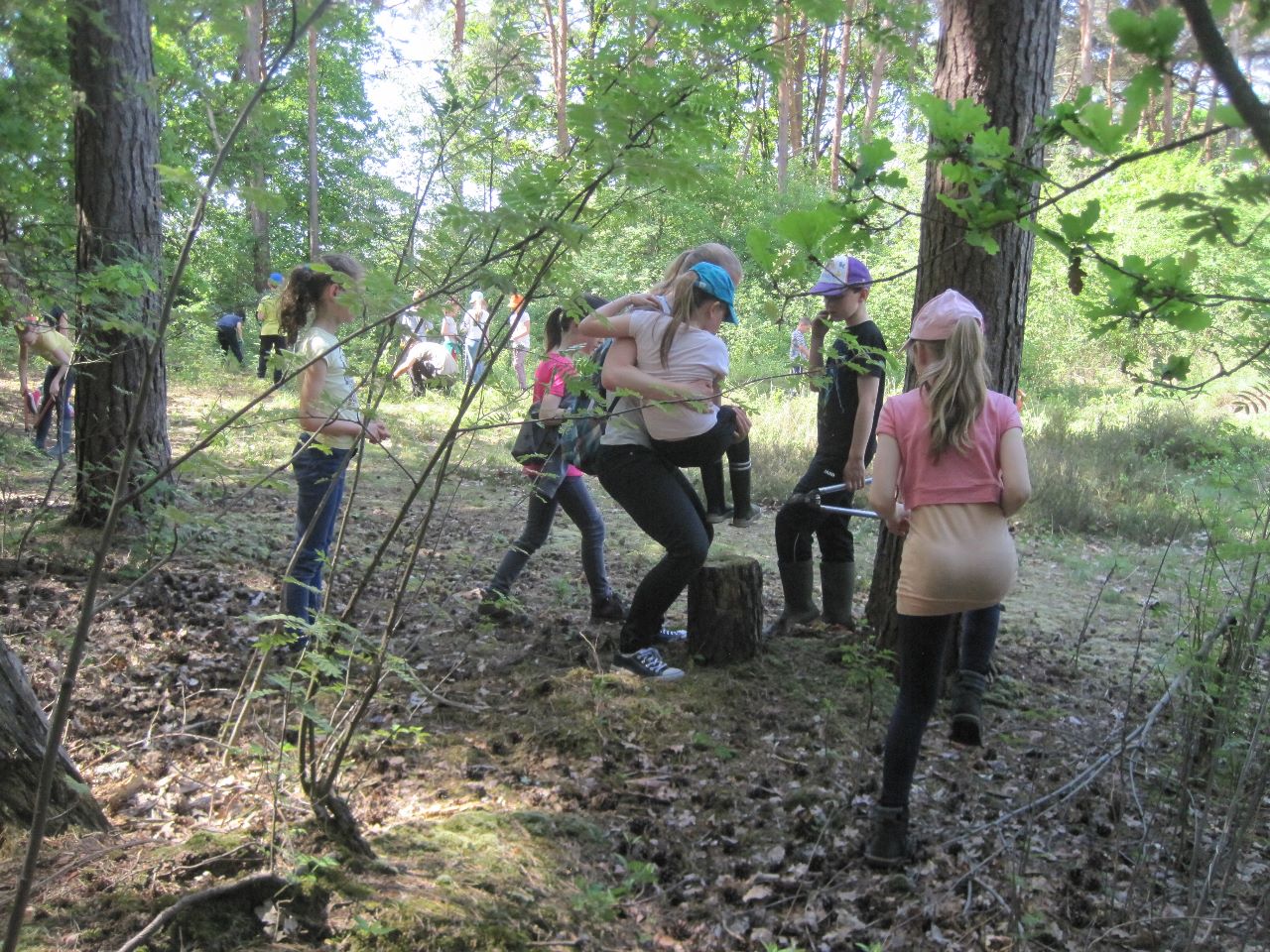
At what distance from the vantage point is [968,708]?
3.90 metres

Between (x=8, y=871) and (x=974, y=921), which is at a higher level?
(x=8, y=871)

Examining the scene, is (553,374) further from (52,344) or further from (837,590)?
(52,344)

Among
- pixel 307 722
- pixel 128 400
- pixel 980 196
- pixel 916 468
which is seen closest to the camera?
pixel 980 196

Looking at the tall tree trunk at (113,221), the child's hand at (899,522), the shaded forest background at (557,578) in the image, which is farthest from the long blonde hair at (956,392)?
the tall tree trunk at (113,221)

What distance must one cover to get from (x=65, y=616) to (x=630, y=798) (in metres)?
3.01

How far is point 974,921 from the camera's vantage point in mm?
2818

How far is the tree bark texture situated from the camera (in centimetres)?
235

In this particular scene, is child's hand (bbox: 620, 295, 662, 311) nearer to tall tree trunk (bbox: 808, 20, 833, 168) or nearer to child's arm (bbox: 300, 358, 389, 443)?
child's arm (bbox: 300, 358, 389, 443)

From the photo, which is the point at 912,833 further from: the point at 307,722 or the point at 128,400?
the point at 128,400

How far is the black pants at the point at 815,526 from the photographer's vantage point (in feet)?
16.2

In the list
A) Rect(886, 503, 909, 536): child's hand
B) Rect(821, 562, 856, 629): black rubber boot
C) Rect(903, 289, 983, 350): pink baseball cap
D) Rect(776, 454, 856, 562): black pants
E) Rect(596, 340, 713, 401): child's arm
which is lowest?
Rect(821, 562, 856, 629): black rubber boot

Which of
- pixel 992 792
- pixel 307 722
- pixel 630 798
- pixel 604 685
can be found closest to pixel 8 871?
pixel 307 722

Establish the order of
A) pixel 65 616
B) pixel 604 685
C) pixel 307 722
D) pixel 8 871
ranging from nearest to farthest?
pixel 8 871 < pixel 307 722 < pixel 604 685 < pixel 65 616

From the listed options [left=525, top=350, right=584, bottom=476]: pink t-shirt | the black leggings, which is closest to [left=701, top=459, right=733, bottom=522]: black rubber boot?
[left=525, top=350, right=584, bottom=476]: pink t-shirt
